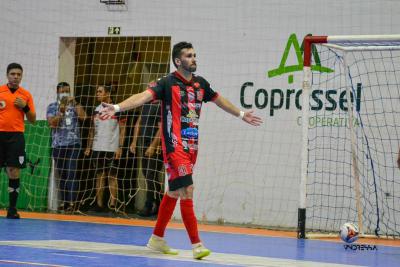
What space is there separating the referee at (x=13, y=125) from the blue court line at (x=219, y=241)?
116 centimetres

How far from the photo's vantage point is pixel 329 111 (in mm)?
13773

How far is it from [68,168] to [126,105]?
24.4 ft

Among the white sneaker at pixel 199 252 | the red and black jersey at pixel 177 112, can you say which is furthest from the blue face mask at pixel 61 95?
the white sneaker at pixel 199 252

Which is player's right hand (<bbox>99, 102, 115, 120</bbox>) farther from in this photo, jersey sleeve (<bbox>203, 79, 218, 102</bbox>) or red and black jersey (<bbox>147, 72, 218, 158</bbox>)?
jersey sleeve (<bbox>203, 79, 218, 102</bbox>)

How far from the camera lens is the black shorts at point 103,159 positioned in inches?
614

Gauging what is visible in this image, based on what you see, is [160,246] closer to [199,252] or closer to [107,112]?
[199,252]

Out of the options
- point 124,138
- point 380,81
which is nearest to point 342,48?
point 380,81

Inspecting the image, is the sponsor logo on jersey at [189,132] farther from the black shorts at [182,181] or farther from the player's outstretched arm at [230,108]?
the player's outstretched arm at [230,108]

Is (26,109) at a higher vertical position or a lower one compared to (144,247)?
higher

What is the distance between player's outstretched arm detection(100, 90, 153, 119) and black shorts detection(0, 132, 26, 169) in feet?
18.4

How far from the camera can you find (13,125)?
14.0 metres

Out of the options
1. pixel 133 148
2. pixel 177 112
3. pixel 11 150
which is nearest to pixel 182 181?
pixel 177 112

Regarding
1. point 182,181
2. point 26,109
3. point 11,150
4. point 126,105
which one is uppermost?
point 26,109

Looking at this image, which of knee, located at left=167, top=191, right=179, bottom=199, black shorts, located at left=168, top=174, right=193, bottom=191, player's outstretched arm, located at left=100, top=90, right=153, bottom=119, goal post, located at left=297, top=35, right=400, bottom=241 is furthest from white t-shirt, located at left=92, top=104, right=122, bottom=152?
black shorts, located at left=168, top=174, right=193, bottom=191
